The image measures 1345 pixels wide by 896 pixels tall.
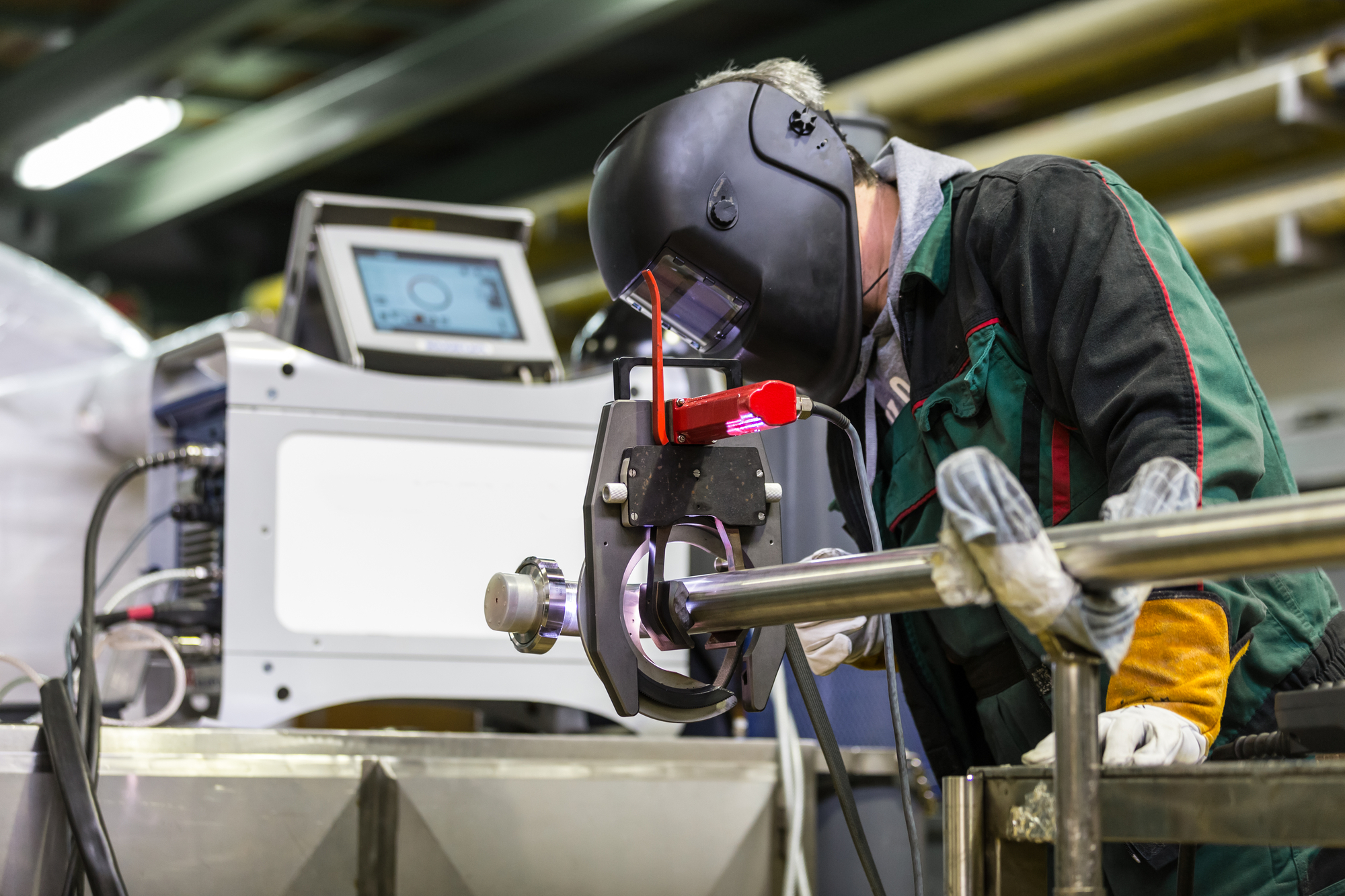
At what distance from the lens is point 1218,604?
0.96 m

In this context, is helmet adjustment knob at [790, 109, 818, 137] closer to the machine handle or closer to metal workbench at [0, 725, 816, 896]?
the machine handle

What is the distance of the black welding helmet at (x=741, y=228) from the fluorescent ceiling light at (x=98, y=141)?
14.1 feet

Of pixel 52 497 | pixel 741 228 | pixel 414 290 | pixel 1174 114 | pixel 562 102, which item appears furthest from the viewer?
pixel 562 102

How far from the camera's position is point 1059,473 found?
1104 mm

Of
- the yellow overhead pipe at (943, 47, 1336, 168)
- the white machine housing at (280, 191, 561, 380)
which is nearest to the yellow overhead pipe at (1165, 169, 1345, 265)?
the yellow overhead pipe at (943, 47, 1336, 168)

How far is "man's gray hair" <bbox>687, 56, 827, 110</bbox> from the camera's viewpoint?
4.22 feet

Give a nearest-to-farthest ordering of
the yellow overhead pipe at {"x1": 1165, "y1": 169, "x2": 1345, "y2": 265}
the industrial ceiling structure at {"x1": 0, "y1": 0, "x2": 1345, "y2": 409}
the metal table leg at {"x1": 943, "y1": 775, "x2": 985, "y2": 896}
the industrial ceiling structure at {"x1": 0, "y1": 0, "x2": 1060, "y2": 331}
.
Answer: the metal table leg at {"x1": 943, "y1": 775, "x2": 985, "y2": 896}
the yellow overhead pipe at {"x1": 1165, "y1": 169, "x2": 1345, "y2": 265}
the industrial ceiling structure at {"x1": 0, "y1": 0, "x2": 1345, "y2": 409}
the industrial ceiling structure at {"x1": 0, "y1": 0, "x2": 1060, "y2": 331}

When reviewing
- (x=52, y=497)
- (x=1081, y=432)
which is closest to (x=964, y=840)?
(x=1081, y=432)

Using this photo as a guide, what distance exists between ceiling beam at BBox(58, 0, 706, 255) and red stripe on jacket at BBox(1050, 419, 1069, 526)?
3.02m

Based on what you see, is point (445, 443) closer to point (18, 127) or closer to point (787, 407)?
point (787, 407)

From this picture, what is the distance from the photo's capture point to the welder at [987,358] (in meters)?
0.97

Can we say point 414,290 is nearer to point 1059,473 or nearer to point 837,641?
point 837,641

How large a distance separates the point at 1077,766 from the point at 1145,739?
0.88 feet

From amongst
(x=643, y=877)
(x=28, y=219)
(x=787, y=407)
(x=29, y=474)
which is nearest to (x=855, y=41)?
(x=29, y=474)
